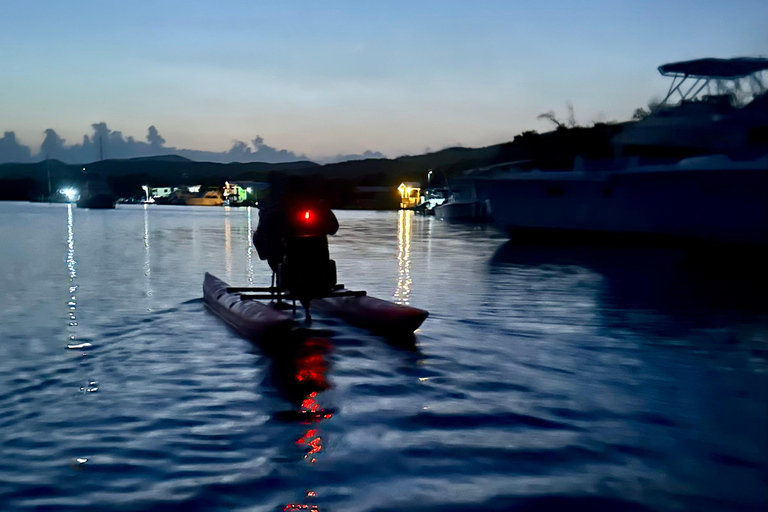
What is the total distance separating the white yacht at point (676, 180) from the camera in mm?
22031

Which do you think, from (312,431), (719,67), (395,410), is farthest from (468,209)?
(312,431)

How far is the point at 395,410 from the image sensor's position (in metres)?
6.98

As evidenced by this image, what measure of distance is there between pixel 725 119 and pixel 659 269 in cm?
603

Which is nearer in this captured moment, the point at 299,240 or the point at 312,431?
the point at 312,431

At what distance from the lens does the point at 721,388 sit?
7941 millimetres

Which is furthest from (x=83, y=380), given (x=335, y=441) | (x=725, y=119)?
(x=725, y=119)

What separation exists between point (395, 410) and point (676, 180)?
2034 cm

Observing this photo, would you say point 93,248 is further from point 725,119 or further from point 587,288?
point 725,119

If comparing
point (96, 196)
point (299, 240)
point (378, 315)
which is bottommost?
point (378, 315)

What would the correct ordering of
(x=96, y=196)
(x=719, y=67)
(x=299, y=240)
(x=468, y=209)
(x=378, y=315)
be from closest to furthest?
1. (x=299, y=240)
2. (x=378, y=315)
3. (x=719, y=67)
4. (x=468, y=209)
5. (x=96, y=196)

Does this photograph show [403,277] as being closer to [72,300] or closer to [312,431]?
[72,300]

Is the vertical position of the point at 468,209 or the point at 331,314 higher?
the point at 468,209

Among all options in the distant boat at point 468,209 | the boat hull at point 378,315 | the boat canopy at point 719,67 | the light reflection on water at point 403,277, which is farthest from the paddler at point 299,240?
the distant boat at point 468,209

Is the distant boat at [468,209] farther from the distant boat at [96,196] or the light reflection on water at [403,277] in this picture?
the distant boat at [96,196]
